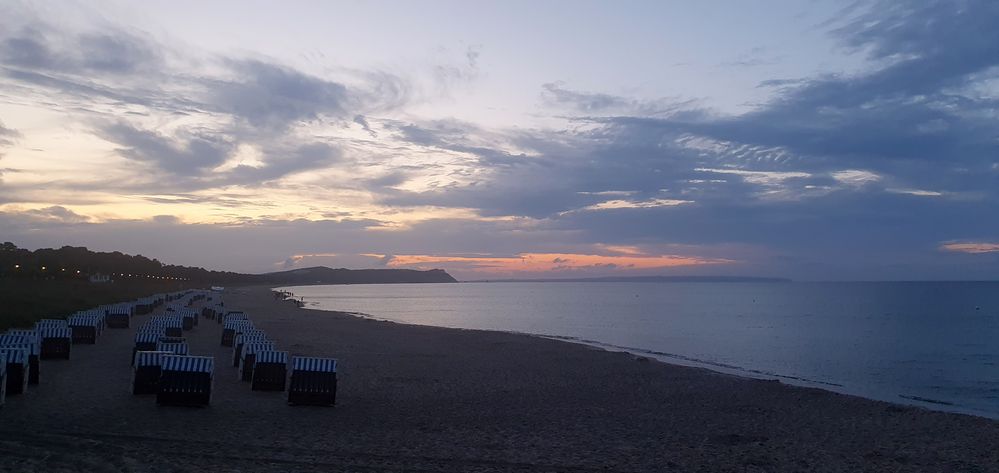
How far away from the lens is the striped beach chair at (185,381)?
14.0 meters

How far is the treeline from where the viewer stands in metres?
93.2

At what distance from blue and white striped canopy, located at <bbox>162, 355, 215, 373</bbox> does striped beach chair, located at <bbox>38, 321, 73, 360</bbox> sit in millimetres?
8879

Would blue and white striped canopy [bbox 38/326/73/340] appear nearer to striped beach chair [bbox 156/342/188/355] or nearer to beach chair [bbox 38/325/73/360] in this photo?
beach chair [bbox 38/325/73/360]

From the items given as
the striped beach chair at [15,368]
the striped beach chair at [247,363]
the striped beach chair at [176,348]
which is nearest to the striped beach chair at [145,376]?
the striped beach chair at [176,348]

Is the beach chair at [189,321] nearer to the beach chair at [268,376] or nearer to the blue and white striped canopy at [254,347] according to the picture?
the blue and white striped canopy at [254,347]

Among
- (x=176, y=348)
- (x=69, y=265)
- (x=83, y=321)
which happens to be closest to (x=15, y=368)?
(x=176, y=348)

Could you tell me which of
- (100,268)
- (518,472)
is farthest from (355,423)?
(100,268)

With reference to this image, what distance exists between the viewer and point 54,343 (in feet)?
68.8

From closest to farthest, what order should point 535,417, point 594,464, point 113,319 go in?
point 594,464 < point 535,417 < point 113,319

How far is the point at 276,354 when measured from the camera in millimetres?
17281

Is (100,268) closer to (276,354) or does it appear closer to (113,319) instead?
(113,319)

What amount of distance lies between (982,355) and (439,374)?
34263 millimetres

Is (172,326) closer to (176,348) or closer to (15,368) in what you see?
(176,348)

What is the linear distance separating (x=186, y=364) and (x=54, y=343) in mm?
9312
